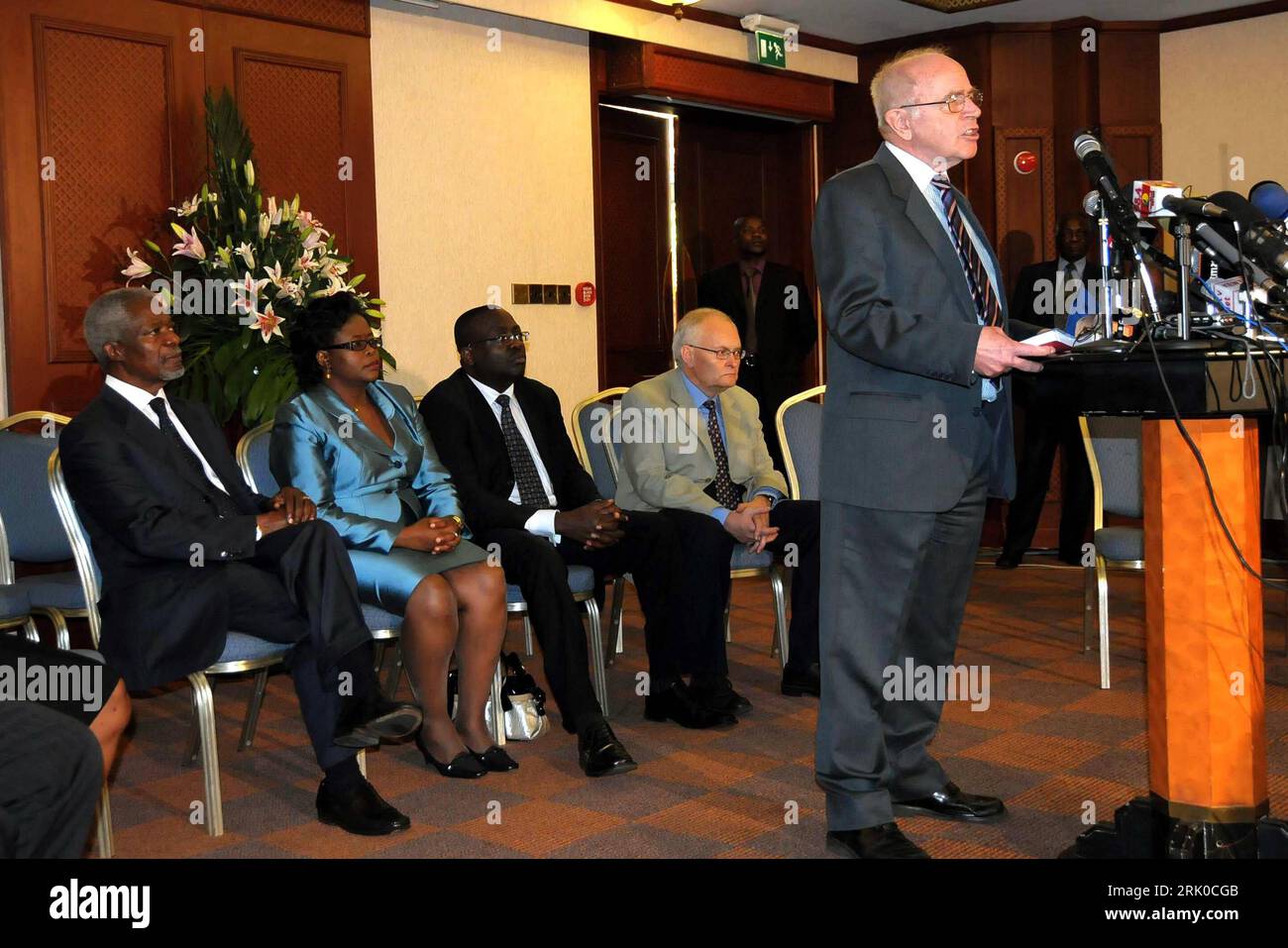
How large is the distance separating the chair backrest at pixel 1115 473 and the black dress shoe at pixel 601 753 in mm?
1936

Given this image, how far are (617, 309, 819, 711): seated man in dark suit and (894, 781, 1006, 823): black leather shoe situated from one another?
1081mm

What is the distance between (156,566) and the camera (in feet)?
10.6

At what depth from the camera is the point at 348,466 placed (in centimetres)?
371

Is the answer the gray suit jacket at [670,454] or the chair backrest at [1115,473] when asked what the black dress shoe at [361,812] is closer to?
the gray suit jacket at [670,454]

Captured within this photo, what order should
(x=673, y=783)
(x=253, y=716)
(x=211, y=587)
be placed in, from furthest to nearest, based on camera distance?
(x=253, y=716) < (x=673, y=783) < (x=211, y=587)

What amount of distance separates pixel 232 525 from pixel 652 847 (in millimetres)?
1282

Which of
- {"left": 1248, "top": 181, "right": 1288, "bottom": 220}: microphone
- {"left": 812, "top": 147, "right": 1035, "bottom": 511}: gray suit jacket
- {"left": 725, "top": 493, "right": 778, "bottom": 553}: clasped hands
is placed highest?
{"left": 1248, "top": 181, "right": 1288, "bottom": 220}: microphone

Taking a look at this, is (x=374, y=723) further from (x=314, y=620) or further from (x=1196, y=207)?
(x=1196, y=207)

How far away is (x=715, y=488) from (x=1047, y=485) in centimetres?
340

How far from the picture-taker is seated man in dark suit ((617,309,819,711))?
4129 mm

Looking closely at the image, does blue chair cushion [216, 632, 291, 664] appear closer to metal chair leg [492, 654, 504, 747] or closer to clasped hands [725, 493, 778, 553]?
metal chair leg [492, 654, 504, 747]

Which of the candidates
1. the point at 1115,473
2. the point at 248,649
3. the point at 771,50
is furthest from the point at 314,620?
the point at 771,50

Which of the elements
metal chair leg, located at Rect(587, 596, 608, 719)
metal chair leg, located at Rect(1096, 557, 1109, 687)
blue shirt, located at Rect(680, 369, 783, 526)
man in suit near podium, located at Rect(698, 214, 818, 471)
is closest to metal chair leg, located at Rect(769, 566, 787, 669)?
blue shirt, located at Rect(680, 369, 783, 526)
